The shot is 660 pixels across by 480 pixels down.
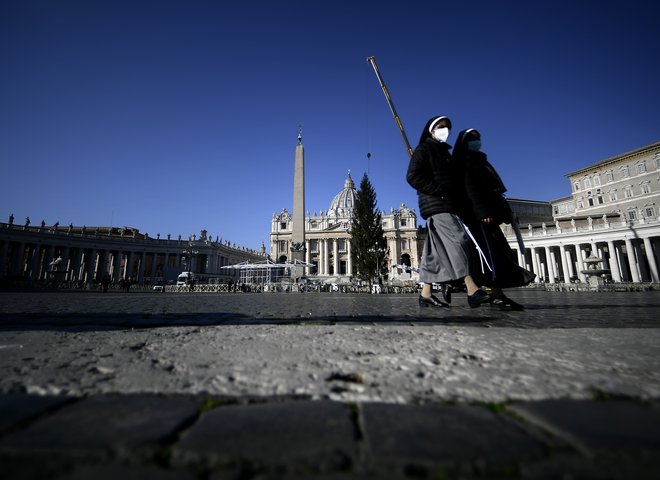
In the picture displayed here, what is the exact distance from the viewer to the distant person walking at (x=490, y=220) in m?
4.27

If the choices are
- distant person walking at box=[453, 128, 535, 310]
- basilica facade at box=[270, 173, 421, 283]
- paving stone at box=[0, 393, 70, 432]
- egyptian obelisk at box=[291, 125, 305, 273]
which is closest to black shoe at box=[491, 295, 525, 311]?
distant person walking at box=[453, 128, 535, 310]

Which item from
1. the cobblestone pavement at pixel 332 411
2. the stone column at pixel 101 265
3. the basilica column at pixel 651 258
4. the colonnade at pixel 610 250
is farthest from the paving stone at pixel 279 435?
the stone column at pixel 101 265

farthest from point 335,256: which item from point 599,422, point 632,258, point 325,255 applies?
point 599,422

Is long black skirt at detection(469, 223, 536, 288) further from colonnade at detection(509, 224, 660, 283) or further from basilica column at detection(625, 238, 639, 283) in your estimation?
basilica column at detection(625, 238, 639, 283)

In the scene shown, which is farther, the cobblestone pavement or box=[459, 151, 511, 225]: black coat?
box=[459, 151, 511, 225]: black coat

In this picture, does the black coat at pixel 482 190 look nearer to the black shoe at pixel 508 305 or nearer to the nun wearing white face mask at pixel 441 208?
the nun wearing white face mask at pixel 441 208

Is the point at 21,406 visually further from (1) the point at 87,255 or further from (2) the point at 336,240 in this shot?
(2) the point at 336,240

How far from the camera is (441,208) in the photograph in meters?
4.30

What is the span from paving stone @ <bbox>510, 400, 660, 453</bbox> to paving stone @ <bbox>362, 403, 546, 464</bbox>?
0.31 ft

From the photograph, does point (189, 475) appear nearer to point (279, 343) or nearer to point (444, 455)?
point (444, 455)

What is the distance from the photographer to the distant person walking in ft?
14.0

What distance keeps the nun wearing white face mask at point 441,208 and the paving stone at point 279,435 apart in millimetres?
3460

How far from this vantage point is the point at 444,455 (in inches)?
25.9

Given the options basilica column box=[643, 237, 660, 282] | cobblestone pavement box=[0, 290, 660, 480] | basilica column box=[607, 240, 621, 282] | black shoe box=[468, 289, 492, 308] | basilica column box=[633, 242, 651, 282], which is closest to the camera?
cobblestone pavement box=[0, 290, 660, 480]
